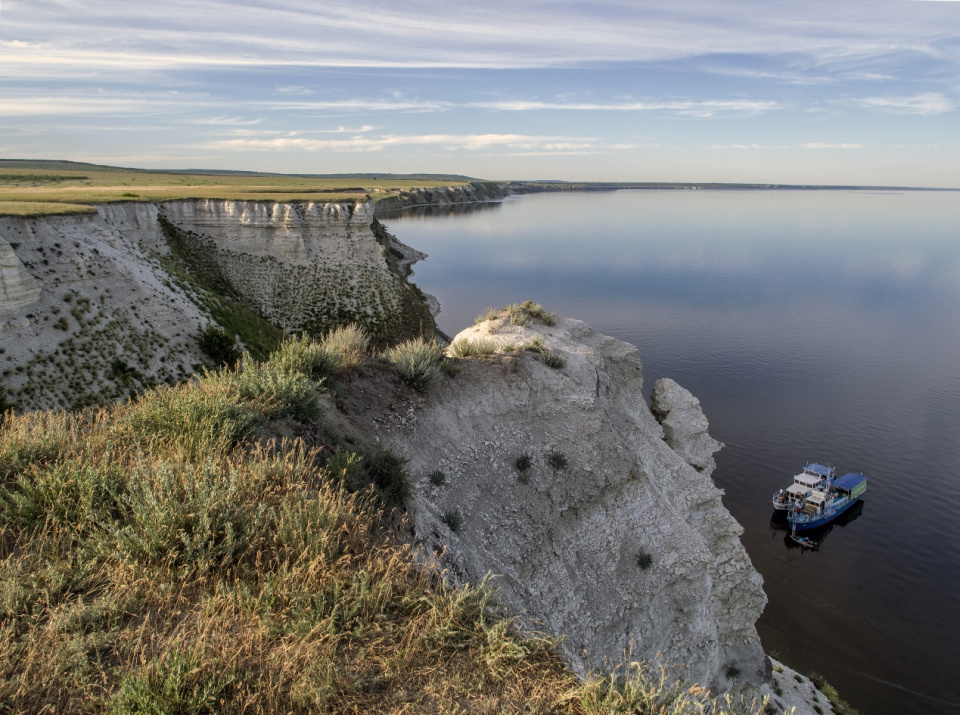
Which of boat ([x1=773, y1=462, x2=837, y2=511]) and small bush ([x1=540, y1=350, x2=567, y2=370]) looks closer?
small bush ([x1=540, y1=350, x2=567, y2=370])

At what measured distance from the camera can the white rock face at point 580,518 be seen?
31.6 feet

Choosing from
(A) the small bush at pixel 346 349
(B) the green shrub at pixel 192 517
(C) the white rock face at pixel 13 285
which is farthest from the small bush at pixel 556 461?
(C) the white rock face at pixel 13 285

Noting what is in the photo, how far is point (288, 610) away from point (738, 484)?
29.3m

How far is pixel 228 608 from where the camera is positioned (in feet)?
12.9

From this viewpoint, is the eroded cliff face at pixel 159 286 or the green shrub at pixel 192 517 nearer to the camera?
the green shrub at pixel 192 517

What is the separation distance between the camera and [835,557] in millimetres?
24625

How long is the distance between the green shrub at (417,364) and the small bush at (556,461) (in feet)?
10.2

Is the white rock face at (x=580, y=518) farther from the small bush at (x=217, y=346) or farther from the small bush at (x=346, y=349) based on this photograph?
the small bush at (x=217, y=346)

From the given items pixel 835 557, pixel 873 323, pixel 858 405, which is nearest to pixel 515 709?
pixel 835 557

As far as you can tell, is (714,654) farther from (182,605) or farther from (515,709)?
(182,605)

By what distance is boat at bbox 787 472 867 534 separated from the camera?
25078 millimetres

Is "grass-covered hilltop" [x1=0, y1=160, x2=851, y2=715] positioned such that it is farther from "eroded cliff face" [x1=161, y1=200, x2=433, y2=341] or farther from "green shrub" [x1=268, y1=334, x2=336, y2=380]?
"eroded cliff face" [x1=161, y1=200, x2=433, y2=341]

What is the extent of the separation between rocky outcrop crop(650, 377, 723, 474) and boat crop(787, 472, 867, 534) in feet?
29.4

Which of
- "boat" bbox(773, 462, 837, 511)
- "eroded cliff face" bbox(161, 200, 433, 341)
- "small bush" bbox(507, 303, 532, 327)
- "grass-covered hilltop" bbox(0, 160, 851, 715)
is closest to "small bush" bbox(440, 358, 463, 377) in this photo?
"grass-covered hilltop" bbox(0, 160, 851, 715)
